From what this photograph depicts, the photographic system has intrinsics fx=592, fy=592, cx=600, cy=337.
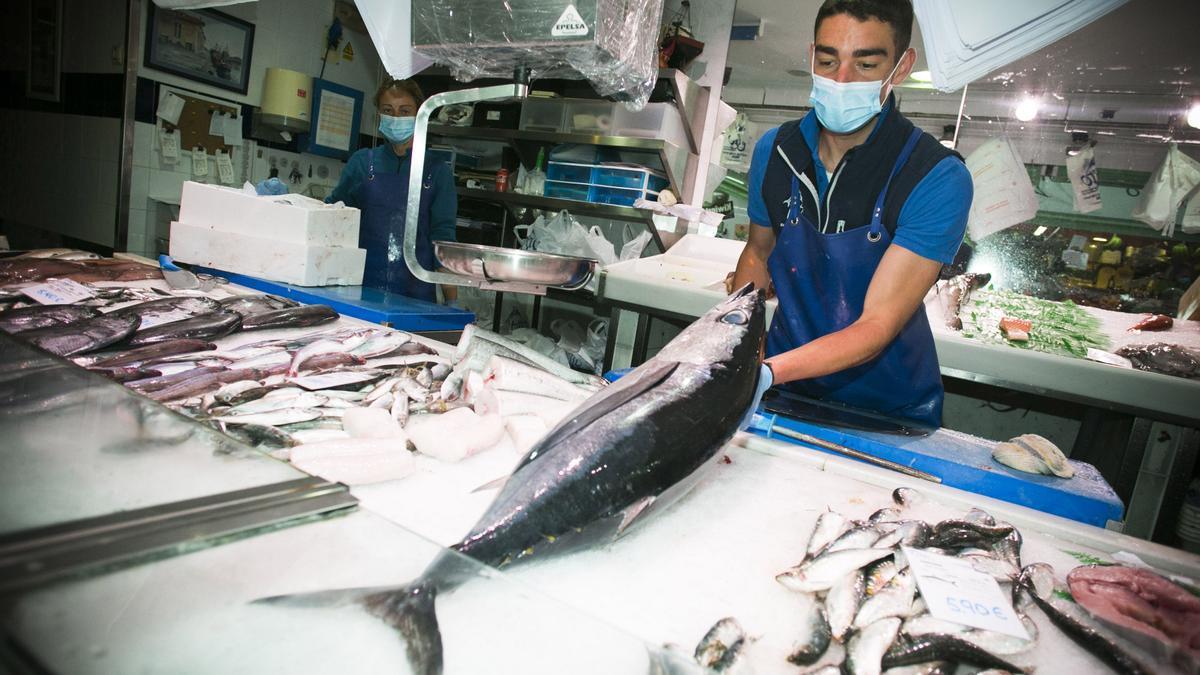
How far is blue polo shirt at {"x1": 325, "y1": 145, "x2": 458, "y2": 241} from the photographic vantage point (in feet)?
14.8

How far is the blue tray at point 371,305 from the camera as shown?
2.88 meters

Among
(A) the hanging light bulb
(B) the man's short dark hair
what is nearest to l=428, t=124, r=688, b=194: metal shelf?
(A) the hanging light bulb

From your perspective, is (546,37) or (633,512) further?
(546,37)

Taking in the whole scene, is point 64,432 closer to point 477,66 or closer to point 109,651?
point 109,651

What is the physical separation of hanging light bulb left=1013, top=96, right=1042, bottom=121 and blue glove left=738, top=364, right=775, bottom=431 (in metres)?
3.31

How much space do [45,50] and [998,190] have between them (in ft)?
29.9

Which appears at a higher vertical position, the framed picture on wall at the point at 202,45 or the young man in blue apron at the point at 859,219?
the framed picture on wall at the point at 202,45

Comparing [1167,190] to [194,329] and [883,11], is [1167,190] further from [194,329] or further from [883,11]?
[194,329]

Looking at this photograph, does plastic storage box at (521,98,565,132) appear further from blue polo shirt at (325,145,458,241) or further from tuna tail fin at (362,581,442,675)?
tuna tail fin at (362,581,442,675)

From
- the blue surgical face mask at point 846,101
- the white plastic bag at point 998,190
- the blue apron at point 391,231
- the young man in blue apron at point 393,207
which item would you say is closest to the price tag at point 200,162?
the young man in blue apron at point 393,207

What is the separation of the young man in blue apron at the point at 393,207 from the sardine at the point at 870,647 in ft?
13.1

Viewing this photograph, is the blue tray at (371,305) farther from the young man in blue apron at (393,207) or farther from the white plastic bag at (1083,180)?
the white plastic bag at (1083,180)

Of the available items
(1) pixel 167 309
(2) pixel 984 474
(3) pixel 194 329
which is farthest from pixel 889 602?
(1) pixel 167 309

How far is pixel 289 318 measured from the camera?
236 centimetres
